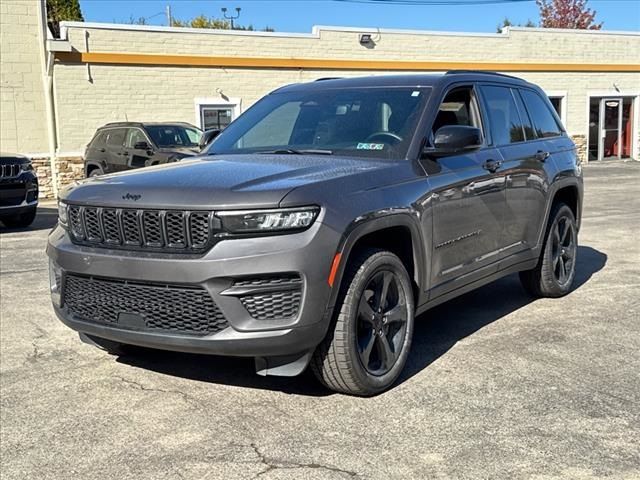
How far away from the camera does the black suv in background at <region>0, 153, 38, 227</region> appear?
12.1 m

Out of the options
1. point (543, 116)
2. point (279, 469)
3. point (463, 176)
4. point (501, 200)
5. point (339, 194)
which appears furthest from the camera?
point (543, 116)

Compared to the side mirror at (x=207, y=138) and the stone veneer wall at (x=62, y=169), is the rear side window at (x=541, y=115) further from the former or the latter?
the stone veneer wall at (x=62, y=169)

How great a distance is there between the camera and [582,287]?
23.1 feet

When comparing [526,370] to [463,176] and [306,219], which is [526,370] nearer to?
[463,176]

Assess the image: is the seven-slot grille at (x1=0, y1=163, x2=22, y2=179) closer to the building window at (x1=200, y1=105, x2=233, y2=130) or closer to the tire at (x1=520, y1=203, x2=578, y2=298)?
the building window at (x1=200, y1=105, x2=233, y2=130)

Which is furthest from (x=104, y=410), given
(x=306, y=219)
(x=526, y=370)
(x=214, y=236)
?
(x=526, y=370)

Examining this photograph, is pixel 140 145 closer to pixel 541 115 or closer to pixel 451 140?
pixel 541 115

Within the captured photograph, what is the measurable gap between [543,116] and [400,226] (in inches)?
120

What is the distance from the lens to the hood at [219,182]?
12.1 feet

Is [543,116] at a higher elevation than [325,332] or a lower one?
higher

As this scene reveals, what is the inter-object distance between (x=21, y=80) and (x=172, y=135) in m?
6.98

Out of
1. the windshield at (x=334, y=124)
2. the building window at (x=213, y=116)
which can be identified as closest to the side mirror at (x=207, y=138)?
the windshield at (x=334, y=124)

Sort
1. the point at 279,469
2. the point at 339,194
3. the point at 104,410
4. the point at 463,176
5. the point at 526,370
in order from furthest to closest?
the point at 463,176, the point at 526,370, the point at 104,410, the point at 339,194, the point at 279,469

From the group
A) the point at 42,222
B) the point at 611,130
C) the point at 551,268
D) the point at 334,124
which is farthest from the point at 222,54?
the point at 334,124
